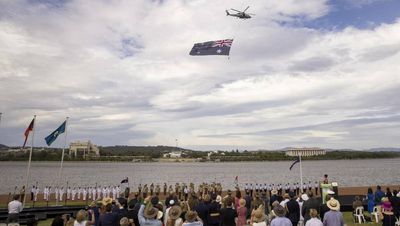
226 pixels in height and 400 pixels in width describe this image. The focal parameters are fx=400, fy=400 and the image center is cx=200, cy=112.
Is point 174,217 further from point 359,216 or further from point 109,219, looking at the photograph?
point 359,216

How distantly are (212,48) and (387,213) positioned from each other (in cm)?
1311

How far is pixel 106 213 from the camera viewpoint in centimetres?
947

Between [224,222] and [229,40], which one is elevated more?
[229,40]

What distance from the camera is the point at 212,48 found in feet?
75.0

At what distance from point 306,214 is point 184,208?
11.6 feet

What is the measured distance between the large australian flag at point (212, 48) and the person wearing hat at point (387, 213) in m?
11.8

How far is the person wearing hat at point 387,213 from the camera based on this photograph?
43.5 ft

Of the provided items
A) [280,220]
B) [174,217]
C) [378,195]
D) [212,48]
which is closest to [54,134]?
[212,48]

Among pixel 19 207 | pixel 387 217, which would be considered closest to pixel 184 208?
pixel 19 207

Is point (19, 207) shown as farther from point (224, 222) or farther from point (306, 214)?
point (306, 214)

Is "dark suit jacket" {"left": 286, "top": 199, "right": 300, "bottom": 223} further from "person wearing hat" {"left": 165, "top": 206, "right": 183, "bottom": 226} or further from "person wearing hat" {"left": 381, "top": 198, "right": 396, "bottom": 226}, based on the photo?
"person wearing hat" {"left": 165, "top": 206, "right": 183, "bottom": 226}

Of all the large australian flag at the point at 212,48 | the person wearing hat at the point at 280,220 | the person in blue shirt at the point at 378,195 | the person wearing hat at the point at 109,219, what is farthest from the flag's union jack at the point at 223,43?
the person wearing hat at the point at 280,220

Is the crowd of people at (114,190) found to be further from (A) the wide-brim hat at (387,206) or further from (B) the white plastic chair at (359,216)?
(A) the wide-brim hat at (387,206)

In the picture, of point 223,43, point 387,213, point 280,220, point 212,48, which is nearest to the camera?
point 280,220
